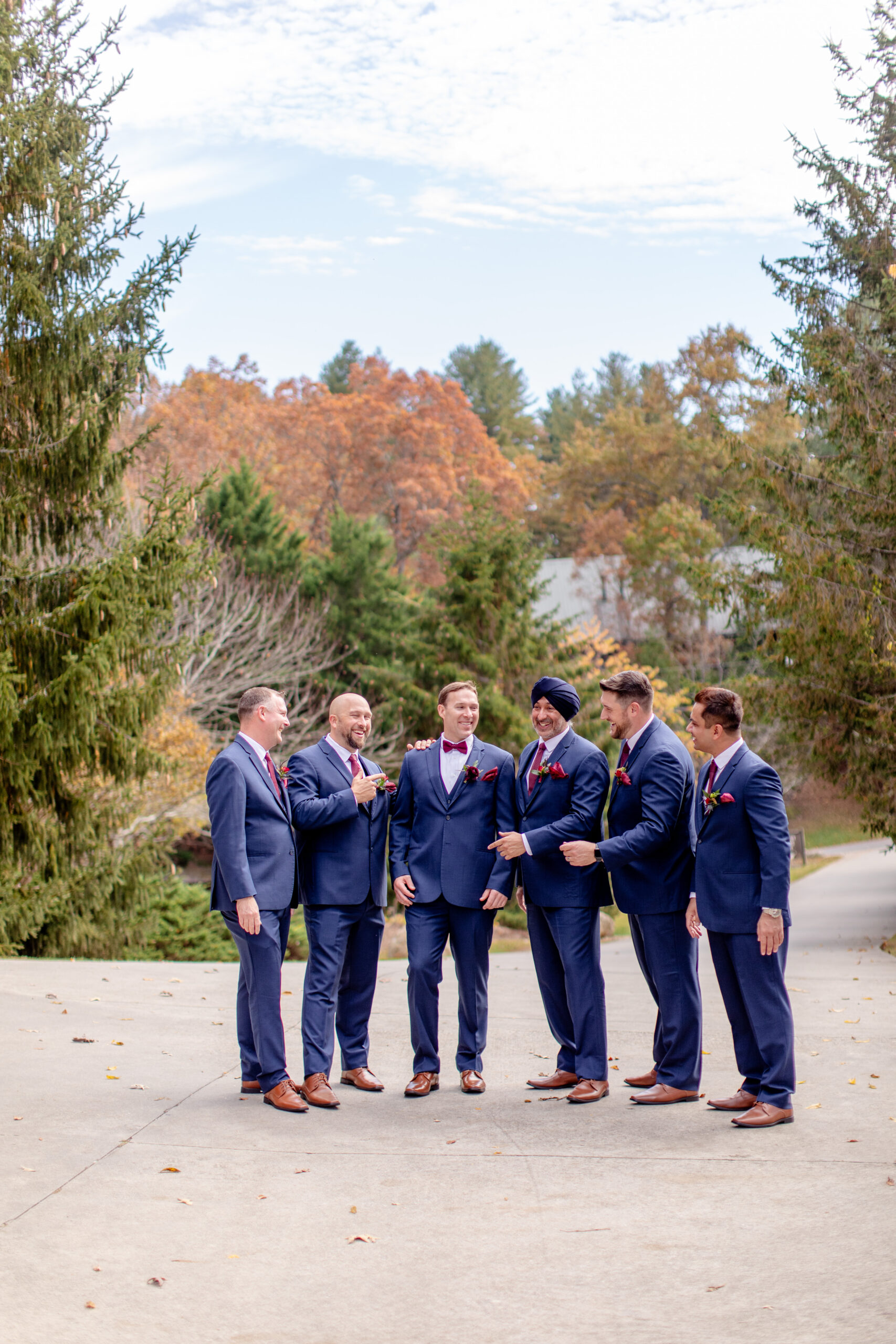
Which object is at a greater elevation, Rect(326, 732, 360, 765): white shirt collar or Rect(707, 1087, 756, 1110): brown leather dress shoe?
Rect(326, 732, 360, 765): white shirt collar

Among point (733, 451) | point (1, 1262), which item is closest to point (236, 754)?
point (1, 1262)

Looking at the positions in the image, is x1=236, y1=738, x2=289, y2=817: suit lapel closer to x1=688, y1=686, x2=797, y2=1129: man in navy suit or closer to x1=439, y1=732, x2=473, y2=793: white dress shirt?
x1=439, y1=732, x2=473, y2=793: white dress shirt

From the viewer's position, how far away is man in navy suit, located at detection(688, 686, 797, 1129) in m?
5.60

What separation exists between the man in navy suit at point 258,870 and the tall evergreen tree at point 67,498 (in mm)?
5891

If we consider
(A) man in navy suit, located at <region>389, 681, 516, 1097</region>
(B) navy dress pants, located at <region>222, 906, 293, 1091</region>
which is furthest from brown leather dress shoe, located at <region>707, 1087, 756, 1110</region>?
(B) navy dress pants, located at <region>222, 906, 293, 1091</region>

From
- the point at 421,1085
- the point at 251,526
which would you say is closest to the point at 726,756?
the point at 421,1085

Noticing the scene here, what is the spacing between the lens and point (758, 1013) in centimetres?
565

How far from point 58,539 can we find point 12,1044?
23.0 feet

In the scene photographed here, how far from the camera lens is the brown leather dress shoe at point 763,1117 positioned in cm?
551

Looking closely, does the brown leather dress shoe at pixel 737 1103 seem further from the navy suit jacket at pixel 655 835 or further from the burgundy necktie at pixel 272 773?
the burgundy necktie at pixel 272 773

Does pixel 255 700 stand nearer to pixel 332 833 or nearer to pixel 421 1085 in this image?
pixel 332 833

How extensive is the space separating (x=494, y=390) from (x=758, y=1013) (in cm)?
7098

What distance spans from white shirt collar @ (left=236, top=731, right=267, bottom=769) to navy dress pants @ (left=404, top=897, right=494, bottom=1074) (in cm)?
107

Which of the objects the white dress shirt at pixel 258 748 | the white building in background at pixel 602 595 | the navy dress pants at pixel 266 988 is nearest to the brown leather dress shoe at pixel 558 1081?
the navy dress pants at pixel 266 988
